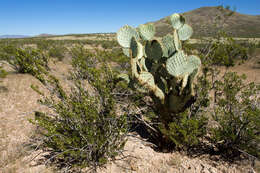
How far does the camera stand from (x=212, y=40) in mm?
4262

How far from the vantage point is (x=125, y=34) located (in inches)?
121

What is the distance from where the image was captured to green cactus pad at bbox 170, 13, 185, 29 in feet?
10.6

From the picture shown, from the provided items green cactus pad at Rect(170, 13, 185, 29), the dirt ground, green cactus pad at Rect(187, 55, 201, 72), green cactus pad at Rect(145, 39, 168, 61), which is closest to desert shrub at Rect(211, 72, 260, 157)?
the dirt ground

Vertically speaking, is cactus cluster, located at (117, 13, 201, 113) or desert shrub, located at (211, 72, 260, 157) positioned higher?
cactus cluster, located at (117, 13, 201, 113)

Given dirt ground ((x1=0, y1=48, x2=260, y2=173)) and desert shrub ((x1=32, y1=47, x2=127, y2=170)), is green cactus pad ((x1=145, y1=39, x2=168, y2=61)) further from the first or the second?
dirt ground ((x1=0, y1=48, x2=260, y2=173))

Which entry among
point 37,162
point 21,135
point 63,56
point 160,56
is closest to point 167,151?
point 160,56

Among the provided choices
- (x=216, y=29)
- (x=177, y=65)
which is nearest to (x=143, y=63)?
(x=177, y=65)

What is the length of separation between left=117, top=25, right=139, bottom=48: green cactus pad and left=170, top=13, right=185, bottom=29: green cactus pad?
31.6 inches

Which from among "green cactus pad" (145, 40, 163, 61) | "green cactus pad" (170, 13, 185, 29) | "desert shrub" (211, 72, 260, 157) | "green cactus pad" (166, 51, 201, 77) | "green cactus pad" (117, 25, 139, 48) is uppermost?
"green cactus pad" (170, 13, 185, 29)

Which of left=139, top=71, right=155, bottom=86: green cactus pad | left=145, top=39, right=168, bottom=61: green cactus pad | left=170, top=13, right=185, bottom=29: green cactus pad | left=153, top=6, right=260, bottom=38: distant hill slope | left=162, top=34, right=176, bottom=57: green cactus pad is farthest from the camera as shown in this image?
left=153, top=6, right=260, bottom=38: distant hill slope

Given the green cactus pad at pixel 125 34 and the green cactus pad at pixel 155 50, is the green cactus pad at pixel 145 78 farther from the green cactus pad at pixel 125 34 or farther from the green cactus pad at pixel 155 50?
the green cactus pad at pixel 125 34

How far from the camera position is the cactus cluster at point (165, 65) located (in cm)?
251

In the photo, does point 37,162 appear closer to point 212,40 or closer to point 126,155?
point 126,155

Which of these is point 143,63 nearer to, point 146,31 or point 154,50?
point 154,50
